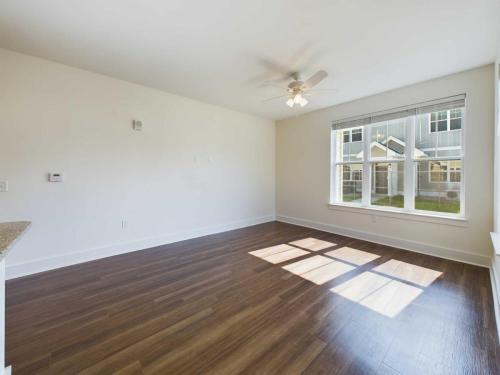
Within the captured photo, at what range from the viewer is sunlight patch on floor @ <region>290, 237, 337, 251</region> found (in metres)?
3.59

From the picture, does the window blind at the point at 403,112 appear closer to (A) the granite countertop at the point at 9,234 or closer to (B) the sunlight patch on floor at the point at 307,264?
(B) the sunlight patch on floor at the point at 307,264

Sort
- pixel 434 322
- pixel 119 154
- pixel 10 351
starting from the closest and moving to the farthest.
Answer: pixel 10 351 < pixel 434 322 < pixel 119 154

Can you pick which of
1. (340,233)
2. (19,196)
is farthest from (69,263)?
(340,233)

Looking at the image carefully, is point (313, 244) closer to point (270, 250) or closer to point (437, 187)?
point (270, 250)

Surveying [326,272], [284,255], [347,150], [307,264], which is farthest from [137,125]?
[347,150]

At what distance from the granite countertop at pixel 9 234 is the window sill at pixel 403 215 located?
4.30 m

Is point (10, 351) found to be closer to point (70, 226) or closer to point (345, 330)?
point (70, 226)

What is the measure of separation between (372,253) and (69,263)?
13.8ft

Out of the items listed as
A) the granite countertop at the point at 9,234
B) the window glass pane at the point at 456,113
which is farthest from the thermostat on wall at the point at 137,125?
the window glass pane at the point at 456,113

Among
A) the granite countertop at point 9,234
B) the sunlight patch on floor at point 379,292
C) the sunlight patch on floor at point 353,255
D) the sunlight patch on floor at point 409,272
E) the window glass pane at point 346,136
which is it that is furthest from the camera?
the window glass pane at point 346,136

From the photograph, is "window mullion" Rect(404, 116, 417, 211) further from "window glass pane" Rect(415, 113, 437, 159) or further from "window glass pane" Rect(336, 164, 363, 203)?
"window glass pane" Rect(336, 164, 363, 203)

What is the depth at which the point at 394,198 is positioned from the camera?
12.2 feet

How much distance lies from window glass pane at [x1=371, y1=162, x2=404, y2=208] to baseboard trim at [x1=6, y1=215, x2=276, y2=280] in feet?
9.46

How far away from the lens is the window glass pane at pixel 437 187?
3.16 metres
